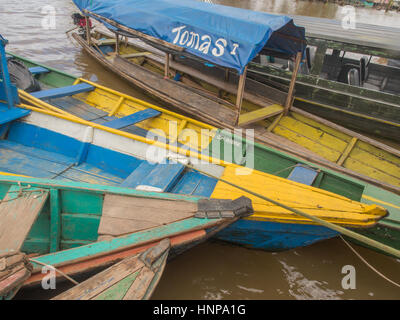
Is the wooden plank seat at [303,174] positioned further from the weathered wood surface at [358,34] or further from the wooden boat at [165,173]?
the weathered wood surface at [358,34]

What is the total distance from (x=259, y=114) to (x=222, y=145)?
5.22ft

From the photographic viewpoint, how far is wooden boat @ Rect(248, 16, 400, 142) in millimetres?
6512

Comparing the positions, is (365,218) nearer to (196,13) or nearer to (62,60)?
(196,13)

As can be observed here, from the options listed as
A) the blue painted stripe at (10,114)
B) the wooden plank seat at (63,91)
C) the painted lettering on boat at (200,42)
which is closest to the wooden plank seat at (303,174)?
the painted lettering on boat at (200,42)

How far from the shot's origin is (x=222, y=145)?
201 inches

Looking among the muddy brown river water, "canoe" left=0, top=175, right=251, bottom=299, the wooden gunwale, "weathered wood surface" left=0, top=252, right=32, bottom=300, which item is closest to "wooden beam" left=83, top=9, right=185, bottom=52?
the wooden gunwale

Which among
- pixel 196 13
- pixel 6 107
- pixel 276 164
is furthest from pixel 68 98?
pixel 276 164

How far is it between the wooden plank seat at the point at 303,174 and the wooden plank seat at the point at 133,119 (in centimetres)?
309

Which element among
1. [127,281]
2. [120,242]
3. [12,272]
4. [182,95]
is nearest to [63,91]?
[182,95]

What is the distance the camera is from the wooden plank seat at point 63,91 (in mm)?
5836

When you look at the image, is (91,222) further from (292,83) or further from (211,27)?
(292,83)

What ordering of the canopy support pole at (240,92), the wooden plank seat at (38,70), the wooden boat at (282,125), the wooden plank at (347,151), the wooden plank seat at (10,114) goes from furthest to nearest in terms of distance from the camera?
the wooden plank seat at (38,70) → the wooden plank at (347,151) → the wooden boat at (282,125) → the canopy support pole at (240,92) → the wooden plank seat at (10,114)

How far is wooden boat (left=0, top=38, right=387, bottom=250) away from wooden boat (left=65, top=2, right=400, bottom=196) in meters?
1.86
